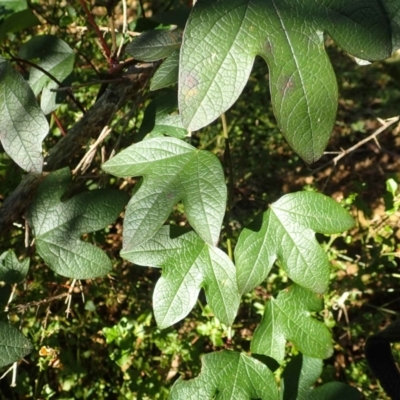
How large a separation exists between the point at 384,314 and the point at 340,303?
0.28 meters

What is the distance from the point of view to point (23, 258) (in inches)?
55.0

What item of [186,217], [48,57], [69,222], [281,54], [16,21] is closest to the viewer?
[281,54]

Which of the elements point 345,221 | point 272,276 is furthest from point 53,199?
point 272,276

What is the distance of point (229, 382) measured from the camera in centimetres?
116

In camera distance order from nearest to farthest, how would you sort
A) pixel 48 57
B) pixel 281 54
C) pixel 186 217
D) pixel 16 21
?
pixel 281 54 → pixel 186 217 → pixel 16 21 → pixel 48 57

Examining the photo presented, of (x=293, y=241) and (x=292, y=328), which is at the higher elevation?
(x=293, y=241)

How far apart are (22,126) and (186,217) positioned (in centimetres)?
39

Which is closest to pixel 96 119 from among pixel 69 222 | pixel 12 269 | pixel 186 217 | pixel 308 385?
pixel 69 222

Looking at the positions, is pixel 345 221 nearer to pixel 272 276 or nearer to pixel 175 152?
pixel 175 152

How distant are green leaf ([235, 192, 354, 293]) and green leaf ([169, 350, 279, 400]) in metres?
0.17

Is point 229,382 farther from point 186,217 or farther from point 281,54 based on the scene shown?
point 281,54

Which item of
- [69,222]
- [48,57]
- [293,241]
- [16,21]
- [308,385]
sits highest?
[16,21]

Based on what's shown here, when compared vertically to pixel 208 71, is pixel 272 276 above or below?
below

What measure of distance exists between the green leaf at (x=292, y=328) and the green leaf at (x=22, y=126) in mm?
609
